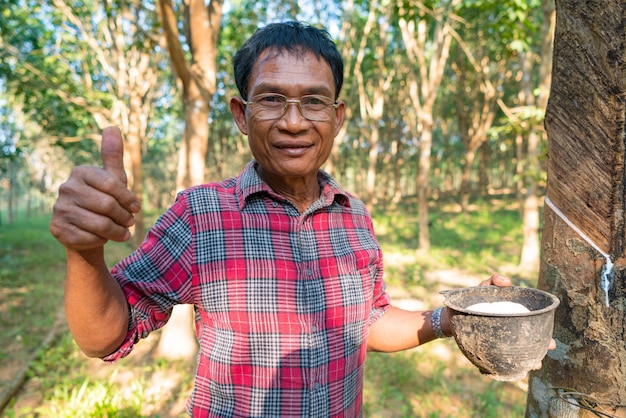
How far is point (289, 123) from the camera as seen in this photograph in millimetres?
1438

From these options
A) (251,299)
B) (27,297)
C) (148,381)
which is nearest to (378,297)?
(251,299)

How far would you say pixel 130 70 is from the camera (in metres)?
9.52

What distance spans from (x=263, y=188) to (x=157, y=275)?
1.51 feet

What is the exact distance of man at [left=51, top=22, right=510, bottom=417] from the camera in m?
1.35

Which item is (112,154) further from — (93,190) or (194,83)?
(194,83)

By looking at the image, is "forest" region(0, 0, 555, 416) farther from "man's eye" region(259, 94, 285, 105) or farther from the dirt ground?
"man's eye" region(259, 94, 285, 105)

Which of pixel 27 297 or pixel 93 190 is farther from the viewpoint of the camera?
pixel 27 297

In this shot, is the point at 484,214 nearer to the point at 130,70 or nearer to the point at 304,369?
the point at 130,70

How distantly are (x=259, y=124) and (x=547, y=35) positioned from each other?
7086 mm

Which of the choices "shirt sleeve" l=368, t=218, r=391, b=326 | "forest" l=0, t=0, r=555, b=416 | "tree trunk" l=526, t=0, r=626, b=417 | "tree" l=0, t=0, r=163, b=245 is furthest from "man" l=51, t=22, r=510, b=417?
"tree" l=0, t=0, r=163, b=245

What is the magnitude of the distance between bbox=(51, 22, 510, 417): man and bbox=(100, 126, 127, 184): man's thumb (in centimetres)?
44

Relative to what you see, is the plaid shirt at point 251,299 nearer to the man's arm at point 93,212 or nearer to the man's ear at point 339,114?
the man's arm at point 93,212

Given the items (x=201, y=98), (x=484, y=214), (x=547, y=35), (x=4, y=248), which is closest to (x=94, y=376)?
(x=201, y=98)

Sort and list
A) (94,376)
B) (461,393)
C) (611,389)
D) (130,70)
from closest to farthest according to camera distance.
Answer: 1. (611,389)
2. (461,393)
3. (94,376)
4. (130,70)
